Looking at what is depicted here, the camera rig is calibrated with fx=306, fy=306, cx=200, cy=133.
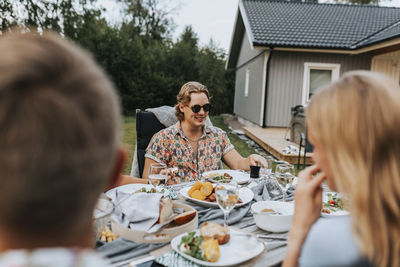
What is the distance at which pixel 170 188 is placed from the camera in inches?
89.5

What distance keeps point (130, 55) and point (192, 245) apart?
16.2 metres

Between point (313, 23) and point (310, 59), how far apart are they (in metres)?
2.19

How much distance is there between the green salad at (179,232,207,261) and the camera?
50.5 inches

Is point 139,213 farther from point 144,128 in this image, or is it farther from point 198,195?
point 144,128

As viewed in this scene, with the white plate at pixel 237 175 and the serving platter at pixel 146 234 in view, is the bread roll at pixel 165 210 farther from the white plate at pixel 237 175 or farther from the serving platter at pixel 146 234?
the white plate at pixel 237 175

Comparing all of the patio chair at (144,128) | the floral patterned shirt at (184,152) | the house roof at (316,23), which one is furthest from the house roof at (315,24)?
the patio chair at (144,128)

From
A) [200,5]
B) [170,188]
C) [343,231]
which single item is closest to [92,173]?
[343,231]

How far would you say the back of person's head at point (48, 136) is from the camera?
514 millimetres

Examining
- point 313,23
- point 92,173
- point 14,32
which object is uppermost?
point 313,23

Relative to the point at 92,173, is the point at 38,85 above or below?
above

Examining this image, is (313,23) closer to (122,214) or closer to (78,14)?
(78,14)

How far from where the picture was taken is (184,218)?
5.16 feet

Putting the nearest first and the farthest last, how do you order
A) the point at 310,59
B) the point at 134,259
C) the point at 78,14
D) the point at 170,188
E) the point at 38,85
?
the point at 38,85
the point at 134,259
the point at 170,188
the point at 310,59
the point at 78,14

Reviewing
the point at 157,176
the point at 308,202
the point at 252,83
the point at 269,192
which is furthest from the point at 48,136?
the point at 252,83
